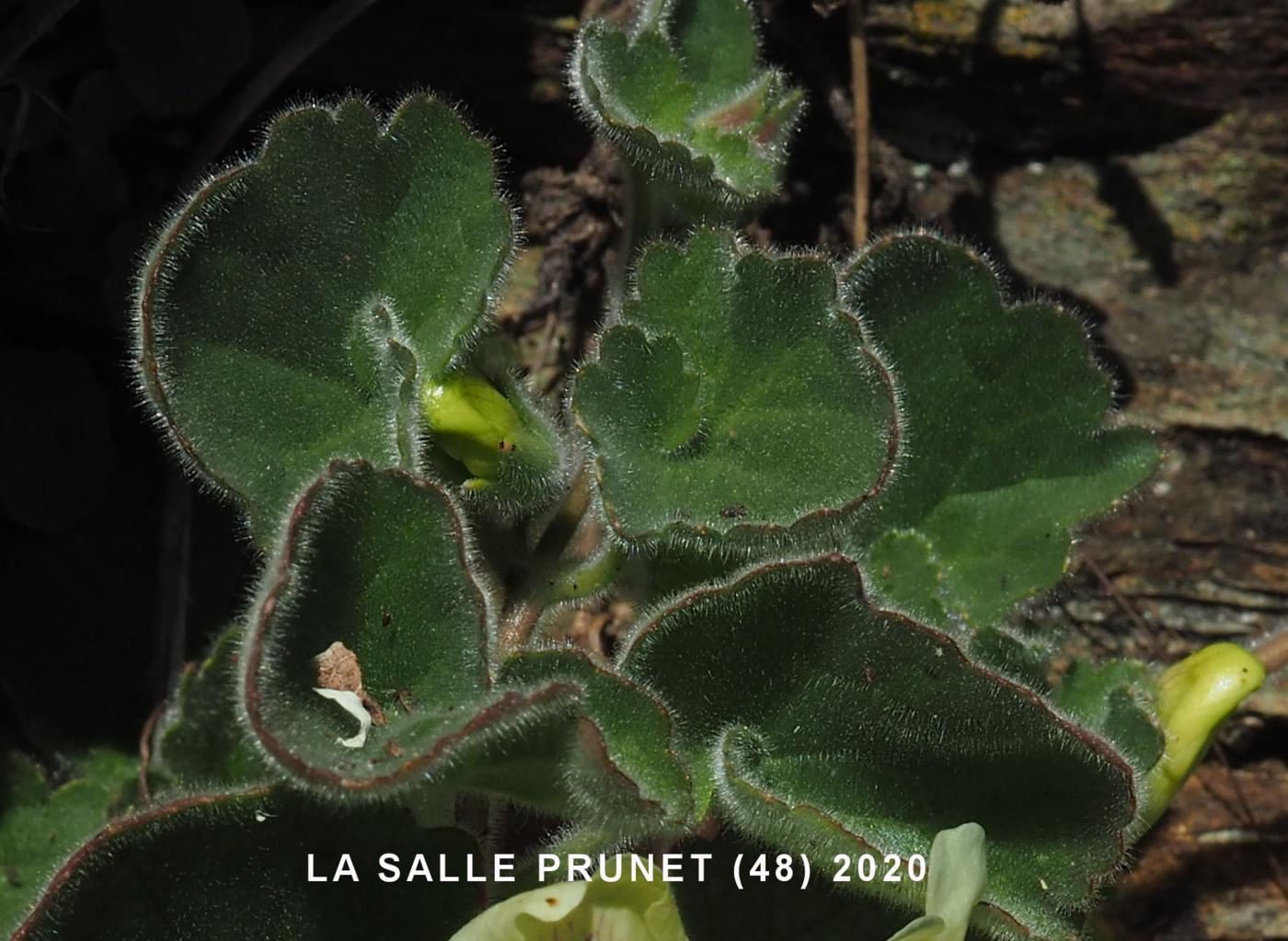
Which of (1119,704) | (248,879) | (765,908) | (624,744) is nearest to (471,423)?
(624,744)

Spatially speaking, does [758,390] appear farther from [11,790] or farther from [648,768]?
[11,790]

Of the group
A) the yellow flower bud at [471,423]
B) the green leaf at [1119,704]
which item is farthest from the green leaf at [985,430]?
the yellow flower bud at [471,423]

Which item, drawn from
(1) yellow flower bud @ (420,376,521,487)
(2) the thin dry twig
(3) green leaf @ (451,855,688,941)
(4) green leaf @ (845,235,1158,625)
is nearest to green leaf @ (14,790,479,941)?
(3) green leaf @ (451,855,688,941)

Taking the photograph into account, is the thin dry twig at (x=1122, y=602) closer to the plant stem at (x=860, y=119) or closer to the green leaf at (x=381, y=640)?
the plant stem at (x=860, y=119)

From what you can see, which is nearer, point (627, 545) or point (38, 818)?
point (627, 545)

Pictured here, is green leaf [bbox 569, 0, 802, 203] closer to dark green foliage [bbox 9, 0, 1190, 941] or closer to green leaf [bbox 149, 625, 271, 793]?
dark green foliage [bbox 9, 0, 1190, 941]

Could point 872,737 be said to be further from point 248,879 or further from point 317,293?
point 317,293
